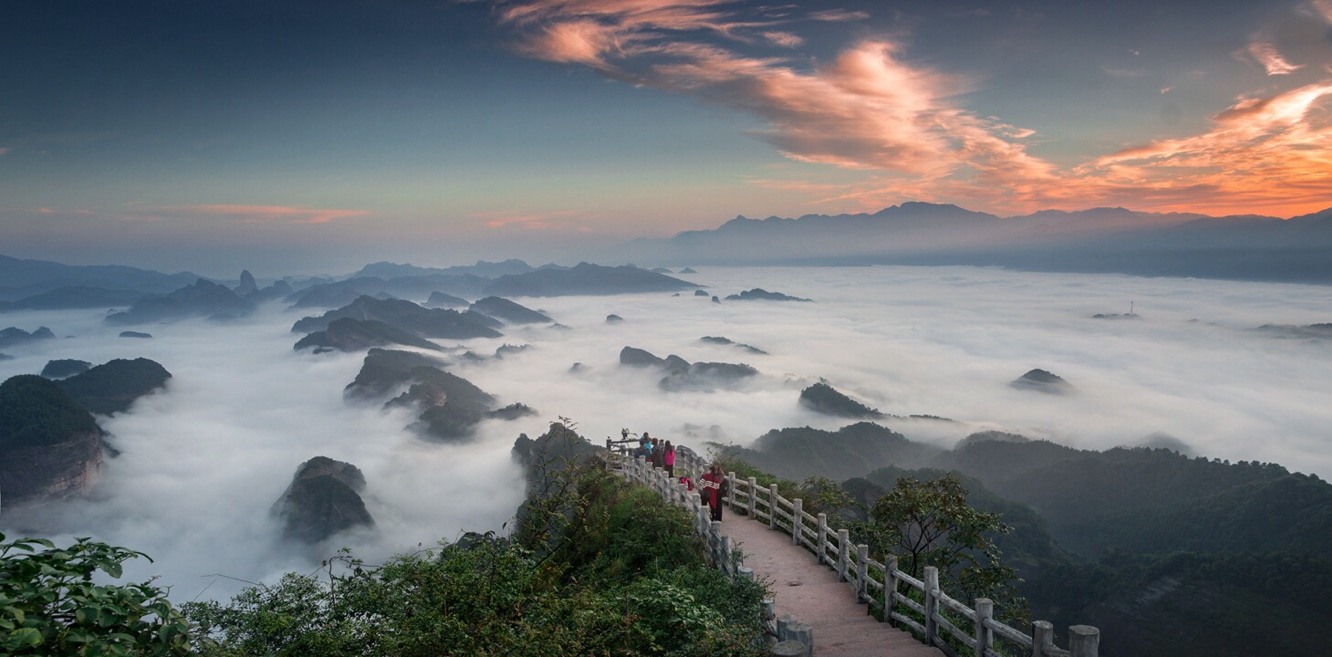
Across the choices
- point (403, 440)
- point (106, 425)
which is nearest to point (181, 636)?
point (403, 440)

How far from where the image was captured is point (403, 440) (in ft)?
596

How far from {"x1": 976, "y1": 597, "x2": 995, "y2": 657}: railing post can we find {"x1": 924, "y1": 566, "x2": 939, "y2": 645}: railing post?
3.46 ft

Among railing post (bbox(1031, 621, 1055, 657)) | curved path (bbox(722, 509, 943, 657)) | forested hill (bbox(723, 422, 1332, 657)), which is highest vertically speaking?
railing post (bbox(1031, 621, 1055, 657))

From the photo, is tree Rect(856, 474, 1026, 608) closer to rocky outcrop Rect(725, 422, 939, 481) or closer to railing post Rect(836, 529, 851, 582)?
railing post Rect(836, 529, 851, 582)

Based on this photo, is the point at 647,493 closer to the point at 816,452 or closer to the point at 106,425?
the point at 816,452

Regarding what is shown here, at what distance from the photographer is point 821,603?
A: 40.3 ft

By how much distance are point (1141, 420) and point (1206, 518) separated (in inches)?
4838

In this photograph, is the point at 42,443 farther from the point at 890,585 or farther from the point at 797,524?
the point at 890,585

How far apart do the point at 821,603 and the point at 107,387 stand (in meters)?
238

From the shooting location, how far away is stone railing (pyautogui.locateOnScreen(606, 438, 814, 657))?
7742mm

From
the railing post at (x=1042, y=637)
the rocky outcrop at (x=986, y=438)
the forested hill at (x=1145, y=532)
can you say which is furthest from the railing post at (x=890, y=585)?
the rocky outcrop at (x=986, y=438)

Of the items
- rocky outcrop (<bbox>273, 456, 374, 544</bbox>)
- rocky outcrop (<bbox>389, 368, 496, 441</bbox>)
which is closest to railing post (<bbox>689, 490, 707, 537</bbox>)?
rocky outcrop (<bbox>273, 456, 374, 544</bbox>)

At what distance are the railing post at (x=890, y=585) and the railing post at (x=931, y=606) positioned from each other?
76 cm

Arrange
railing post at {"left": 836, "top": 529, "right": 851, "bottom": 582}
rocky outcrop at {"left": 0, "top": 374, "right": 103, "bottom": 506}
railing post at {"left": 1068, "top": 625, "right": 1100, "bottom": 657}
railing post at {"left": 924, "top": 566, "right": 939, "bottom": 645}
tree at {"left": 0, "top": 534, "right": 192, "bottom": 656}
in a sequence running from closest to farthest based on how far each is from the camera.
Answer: tree at {"left": 0, "top": 534, "right": 192, "bottom": 656}, railing post at {"left": 1068, "top": 625, "right": 1100, "bottom": 657}, railing post at {"left": 924, "top": 566, "right": 939, "bottom": 645}, railing post at {"left": 836, "top": 529, "right": 851, "bottom": 582}, rocky outcrop at {"left": 0, "top": 374, "right": 103, "bottom": 506}
